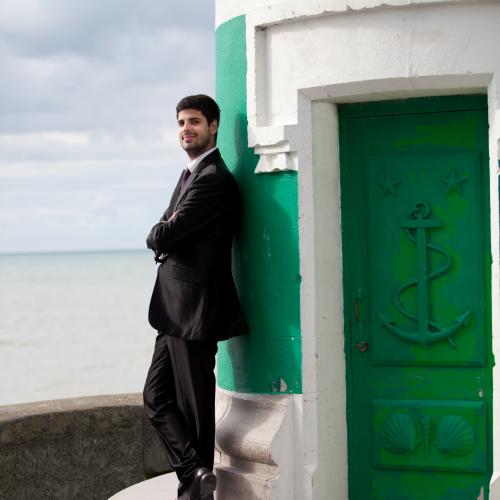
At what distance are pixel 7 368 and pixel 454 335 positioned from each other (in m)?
23.8

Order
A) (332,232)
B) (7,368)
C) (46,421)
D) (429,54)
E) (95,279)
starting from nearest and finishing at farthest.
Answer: (429,54), (332,232), (46,421), (7,368), (95,279)

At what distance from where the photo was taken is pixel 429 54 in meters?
5.50

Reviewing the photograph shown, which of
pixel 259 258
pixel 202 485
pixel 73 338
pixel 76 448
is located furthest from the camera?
pixel 73 338

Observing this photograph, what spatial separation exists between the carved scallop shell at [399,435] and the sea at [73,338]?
1735 centimetres

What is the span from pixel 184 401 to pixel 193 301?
0.52 m


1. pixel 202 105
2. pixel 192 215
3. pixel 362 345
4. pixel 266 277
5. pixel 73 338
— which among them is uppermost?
Answer: pixel 202 105

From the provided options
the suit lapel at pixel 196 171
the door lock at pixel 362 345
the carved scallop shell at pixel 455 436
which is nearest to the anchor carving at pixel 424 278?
the door lock at pixel 362 345

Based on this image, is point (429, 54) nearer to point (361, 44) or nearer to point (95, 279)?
point (361, 44)

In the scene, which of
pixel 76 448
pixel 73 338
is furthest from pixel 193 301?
pixel 73 338

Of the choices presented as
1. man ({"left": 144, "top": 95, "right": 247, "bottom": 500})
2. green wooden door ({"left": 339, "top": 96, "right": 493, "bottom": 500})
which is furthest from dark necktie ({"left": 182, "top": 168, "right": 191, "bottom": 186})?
green wooden door ({"left": 339, "top": 96, "right": 493, "bottom": 500})

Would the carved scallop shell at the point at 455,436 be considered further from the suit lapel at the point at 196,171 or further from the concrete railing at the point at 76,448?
the concrete railing at the point at 76,448

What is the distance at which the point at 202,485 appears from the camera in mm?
5734

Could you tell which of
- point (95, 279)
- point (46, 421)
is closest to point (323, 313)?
point (46, 421)

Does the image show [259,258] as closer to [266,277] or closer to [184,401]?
[266,277]
